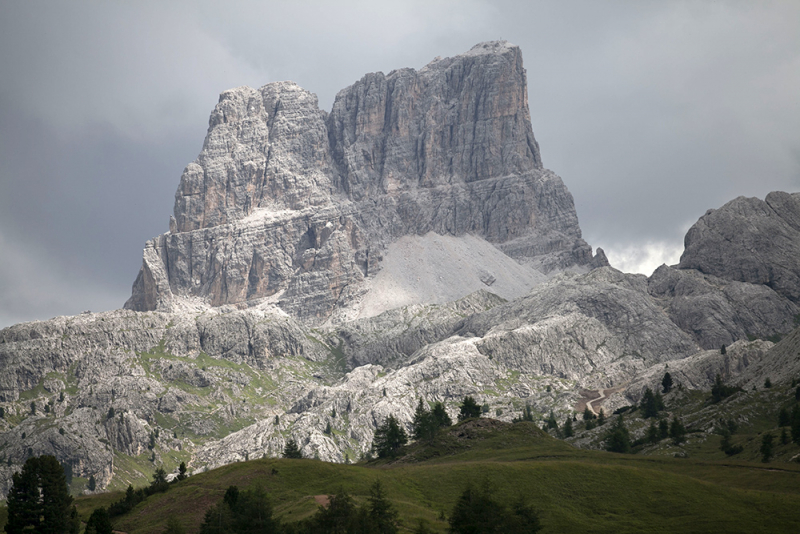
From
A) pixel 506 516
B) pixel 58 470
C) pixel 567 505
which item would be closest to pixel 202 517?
pixel 58 470

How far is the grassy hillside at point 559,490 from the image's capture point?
389 ft

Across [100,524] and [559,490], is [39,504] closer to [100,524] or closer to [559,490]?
[100,524]

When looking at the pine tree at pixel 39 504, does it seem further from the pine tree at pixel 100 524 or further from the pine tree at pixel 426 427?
the pine tree at pixel 426 427

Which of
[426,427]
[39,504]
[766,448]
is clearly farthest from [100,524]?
[766,448]

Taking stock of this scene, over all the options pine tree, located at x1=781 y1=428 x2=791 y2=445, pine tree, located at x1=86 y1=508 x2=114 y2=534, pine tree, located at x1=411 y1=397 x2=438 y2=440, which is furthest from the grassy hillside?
pine tree, located at x1=411 y1=397 x2=438 y2=440

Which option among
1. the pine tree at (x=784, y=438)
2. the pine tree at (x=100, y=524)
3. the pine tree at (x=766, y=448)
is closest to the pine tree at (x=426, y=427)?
the pine tree at (x=766, y=448)

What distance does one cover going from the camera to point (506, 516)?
343ft

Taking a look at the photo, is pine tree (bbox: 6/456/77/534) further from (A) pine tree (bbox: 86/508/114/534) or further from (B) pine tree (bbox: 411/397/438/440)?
(B) pine tree (bbox: 411/397/438/440)

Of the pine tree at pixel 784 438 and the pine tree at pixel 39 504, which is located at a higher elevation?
the pine tree at pixel 39 504

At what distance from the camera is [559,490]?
13450cm

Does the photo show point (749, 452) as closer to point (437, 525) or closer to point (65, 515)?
point (437, 525)

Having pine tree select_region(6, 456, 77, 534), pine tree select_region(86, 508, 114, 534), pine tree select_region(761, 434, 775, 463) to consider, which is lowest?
pine tree select_region(761, 434, 775, 463)

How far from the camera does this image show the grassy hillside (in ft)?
389

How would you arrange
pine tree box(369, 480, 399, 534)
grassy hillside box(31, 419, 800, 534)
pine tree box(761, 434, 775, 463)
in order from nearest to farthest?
pine tree box(369, 480, 399, 534), grassy hillside box(31, 419, 800, 534), pine tree box(761, 434, 775, 463)
